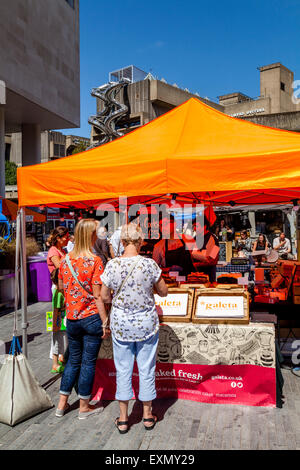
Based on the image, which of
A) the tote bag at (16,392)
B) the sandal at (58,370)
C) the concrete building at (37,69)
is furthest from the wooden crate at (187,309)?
the concrete building at (37,69)

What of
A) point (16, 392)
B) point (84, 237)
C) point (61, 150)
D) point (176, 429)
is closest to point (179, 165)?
point (84, 237)

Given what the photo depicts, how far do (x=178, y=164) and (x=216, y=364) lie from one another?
199cm

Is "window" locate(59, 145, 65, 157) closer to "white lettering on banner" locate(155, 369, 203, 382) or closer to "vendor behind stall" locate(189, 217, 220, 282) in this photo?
"vendor behind stall" locate(189, 217, 220, 282)

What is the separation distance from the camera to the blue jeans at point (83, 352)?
352 cm

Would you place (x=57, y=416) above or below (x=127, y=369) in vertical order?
below

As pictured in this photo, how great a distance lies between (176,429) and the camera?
3.39 meters

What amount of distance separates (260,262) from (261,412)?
24.4 feet

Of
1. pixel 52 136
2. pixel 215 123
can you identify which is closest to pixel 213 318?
pixel 215 123

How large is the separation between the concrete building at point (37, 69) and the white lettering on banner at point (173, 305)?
16.0 metres
